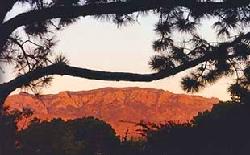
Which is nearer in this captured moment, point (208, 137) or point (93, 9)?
point (93, 9)

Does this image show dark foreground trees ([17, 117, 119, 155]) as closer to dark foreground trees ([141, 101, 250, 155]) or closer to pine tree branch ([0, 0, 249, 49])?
dark foreground trees ([141, 101, 250, 155])

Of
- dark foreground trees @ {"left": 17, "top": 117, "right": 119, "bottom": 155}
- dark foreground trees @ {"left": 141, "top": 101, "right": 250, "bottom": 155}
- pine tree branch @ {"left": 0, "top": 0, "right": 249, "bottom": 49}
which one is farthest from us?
dark foreground trees @ {"left": 17, "top": 117, "right": 119, "bottom": 155}

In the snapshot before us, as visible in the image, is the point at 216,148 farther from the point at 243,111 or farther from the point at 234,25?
the point at 234,25

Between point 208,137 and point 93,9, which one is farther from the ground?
point 93,9

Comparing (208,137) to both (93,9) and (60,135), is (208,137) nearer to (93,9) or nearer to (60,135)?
(93,9)

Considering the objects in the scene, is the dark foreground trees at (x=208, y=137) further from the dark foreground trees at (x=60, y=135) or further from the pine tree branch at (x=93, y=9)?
the dark foreground trees at (x=60, y=135)

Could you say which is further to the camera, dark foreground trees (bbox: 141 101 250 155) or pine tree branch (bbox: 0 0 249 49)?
dark foreground trees (bbox: 141 101 250 155)

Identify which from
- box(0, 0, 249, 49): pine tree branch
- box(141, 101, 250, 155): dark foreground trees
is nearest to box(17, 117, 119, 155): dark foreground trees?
box(141, 101, 250, 155): dark foreground trees

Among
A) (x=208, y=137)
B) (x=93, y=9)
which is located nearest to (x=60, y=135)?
(x=208, y=137)

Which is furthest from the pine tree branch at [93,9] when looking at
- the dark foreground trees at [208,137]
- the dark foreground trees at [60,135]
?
the dark foreground trees at [60,135]

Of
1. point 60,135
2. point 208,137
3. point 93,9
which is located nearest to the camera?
point 93,9

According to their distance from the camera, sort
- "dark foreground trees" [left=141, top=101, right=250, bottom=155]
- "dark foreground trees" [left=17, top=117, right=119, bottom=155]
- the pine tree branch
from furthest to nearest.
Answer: "dark foreground trees" [left=17, top=117, right=119, bottom=155], "dark foreground trees" [left=141, top=101, right=250, bottom=155], the pine tree branch

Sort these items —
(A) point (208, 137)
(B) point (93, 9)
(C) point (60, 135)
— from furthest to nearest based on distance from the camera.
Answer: (C) point (60, 135) < (A) point (208, 137) < (B) point (93, 9)

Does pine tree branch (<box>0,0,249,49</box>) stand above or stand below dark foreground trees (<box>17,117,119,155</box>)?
above
